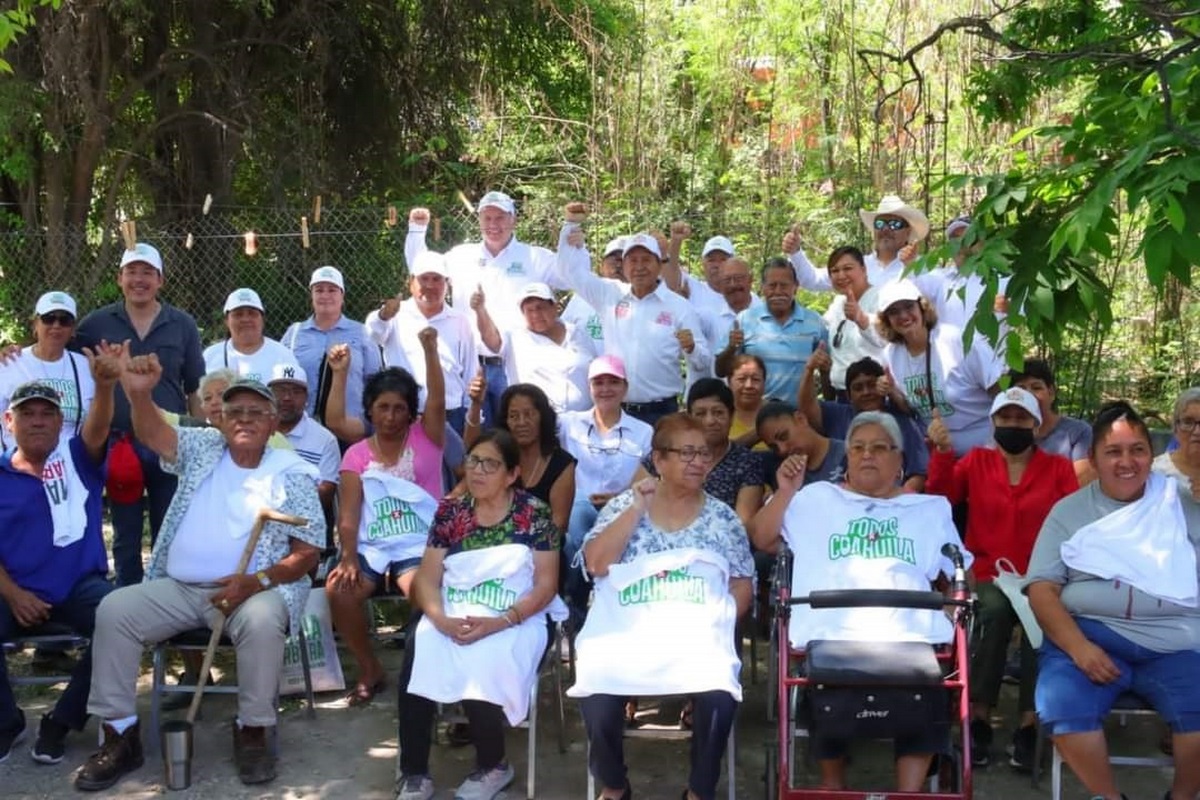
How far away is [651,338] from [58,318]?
2.90 metres

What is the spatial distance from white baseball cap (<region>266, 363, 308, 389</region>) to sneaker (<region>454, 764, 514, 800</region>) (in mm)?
2249

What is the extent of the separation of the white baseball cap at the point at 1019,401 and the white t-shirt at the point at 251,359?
3.29 metres

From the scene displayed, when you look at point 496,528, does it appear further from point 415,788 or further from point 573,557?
point 415,788

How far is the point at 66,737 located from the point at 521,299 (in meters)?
2.91

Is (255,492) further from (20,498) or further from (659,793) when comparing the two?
(659,793)

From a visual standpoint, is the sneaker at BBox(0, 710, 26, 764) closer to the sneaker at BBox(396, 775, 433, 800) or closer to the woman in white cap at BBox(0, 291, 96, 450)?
the woman in white cap at BBox(0, 291, 96, 450)

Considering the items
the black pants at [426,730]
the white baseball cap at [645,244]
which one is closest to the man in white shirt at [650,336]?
the white baseball cap at [645,244]

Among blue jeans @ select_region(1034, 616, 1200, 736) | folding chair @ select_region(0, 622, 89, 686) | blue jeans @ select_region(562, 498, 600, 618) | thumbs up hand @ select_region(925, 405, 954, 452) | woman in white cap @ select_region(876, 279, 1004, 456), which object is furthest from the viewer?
woman in white cap @ select_region(876, 279, 1004, 456)

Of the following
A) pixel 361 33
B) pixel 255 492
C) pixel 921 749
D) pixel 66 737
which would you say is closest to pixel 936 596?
pixel 921 749

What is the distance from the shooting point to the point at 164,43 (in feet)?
37.7

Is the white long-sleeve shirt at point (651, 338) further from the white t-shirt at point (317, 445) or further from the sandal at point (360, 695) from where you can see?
the sandal at point (360, 695)

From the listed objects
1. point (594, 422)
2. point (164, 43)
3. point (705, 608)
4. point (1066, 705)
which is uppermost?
point (164, 43)

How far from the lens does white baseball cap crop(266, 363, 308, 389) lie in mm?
5863

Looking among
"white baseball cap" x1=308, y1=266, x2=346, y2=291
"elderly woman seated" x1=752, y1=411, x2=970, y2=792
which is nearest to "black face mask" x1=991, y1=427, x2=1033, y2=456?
"elderly woman seated" x1=752, y1=411, x2=970, y2=792
